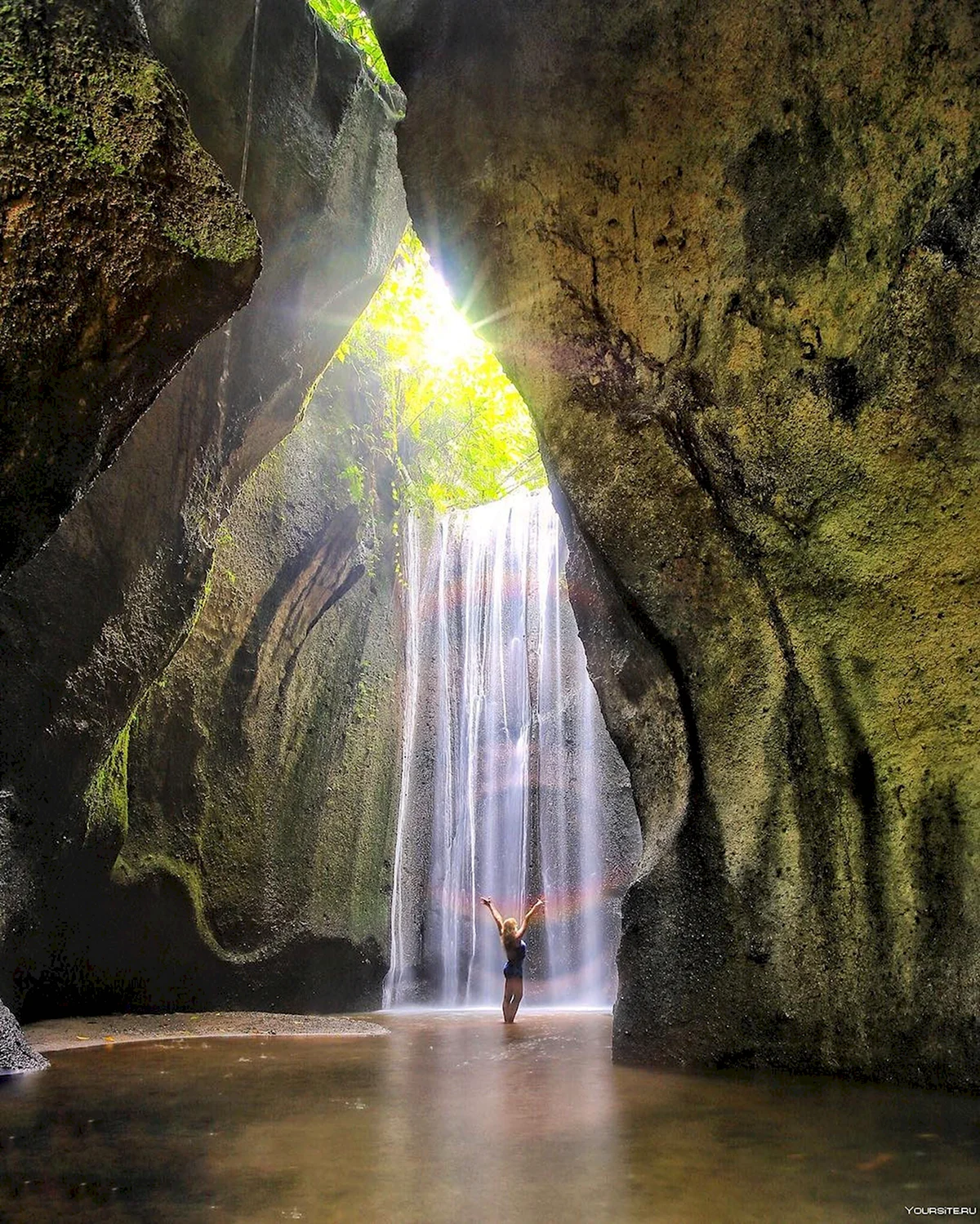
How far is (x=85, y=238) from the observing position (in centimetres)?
361

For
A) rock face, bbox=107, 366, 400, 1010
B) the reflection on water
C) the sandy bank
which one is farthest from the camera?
rock face, bbox=107, 366, 400, 1010

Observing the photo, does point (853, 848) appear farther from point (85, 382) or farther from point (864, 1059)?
point (85, 382)

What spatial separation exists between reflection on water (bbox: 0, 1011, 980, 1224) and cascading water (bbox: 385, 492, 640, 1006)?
25.9ft

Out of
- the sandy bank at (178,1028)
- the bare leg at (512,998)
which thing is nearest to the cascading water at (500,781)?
the bare leg at (512,998)

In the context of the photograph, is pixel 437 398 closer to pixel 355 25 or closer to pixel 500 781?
pixel 355 25

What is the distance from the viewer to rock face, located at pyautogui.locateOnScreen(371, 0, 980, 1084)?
15.1 ft

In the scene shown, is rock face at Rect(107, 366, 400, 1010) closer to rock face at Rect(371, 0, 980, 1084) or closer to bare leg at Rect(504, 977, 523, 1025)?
bare leg at Rect(504, 977, 523, 1025)

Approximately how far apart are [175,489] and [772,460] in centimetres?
518

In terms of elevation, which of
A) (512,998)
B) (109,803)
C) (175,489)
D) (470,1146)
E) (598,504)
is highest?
(175,489)

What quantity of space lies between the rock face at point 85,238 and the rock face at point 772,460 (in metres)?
2.50

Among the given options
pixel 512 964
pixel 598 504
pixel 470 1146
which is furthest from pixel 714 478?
pixel 512 964

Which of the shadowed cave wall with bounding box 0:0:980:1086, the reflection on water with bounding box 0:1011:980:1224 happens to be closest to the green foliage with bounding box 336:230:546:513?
the shadowed cave wall with bounding box 0:0:980:1086

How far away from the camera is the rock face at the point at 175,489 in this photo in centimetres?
710

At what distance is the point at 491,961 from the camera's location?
43.0 ft
